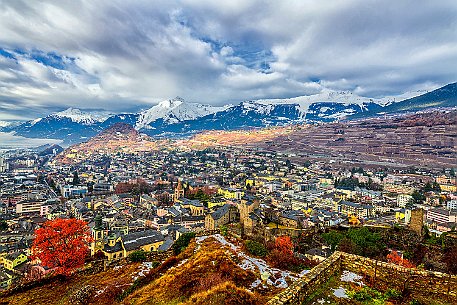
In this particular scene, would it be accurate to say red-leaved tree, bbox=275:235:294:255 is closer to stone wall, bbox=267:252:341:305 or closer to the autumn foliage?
the autumn foliage

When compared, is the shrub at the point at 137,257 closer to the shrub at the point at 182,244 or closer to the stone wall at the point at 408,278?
the shrub at the point at 182,244

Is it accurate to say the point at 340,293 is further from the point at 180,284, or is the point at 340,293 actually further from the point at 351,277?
the point at 180,284

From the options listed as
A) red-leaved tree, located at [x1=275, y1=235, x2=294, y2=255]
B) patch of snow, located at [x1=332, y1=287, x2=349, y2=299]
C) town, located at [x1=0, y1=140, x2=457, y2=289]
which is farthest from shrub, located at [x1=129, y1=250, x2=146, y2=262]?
patch of snow, located at [x1=332, y1=287, x2=349, y2=299]

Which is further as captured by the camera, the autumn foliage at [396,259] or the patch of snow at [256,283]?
the autumn foliage at [396,259]

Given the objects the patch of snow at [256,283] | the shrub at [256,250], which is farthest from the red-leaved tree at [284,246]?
the patch of snow at [256,283]

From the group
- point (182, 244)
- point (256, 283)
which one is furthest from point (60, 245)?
point (256, 283)

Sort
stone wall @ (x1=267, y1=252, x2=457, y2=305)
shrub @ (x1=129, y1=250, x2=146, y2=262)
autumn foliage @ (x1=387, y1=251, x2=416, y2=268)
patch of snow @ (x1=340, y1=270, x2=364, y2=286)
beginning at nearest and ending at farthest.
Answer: stone wall @ (x1=267, y1=252, x2=457, y2=305)
patch of snow @ (x1=340, y1=270, x2=364, y2=286)
shrub @ (x1=129, y1=250, x2=146, y2=262)
autumn foliage @ (x1=387, y1=251, x2=416, y2=268)
